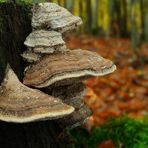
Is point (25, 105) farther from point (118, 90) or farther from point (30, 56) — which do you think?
point (118, 90)

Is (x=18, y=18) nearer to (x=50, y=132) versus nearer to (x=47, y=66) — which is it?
(x=47, y=66)

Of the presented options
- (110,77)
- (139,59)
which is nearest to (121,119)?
(110,77)

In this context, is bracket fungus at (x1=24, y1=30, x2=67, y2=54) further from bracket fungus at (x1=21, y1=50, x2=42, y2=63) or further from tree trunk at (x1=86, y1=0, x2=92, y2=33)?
tree trunk at (x1=86, y1=0, x2=92, y2=33)

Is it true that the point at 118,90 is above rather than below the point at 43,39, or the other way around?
below

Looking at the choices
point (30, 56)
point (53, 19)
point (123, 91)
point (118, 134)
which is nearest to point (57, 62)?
point (30, 56)

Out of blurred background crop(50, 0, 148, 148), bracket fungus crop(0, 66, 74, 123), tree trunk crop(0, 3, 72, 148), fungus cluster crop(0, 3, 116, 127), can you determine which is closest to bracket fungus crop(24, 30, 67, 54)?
fungus cluster crop(0, 3, 116, 127)
